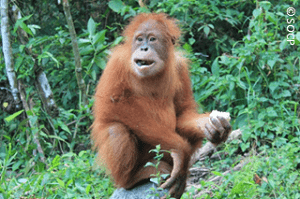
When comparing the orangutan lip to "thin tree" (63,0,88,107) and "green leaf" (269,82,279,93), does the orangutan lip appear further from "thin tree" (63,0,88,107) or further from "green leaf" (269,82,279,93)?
"green leaf" (269,82,279,93)

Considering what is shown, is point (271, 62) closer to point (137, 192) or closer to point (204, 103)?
point (204, 103)

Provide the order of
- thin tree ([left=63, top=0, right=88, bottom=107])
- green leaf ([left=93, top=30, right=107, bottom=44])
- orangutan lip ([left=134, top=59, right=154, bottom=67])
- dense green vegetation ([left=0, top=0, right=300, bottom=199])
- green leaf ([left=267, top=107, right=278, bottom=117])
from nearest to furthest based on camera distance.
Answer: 1. orangutan lip ([left=134, top=59, right=154, bottom=67])
2. dense green vegetation ([left=0, top=0, right=300, bottom=199])
3. green leaf ([left=267, top=107, right=278, bottom=117])
4. thin tree ([left=63, top=0, right=88, bottom=107])
5. green leaf ([left=93, top=30, right=107, bottom=44])

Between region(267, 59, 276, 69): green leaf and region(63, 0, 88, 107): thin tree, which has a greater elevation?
region(63, 0, 88, 107): thin tree

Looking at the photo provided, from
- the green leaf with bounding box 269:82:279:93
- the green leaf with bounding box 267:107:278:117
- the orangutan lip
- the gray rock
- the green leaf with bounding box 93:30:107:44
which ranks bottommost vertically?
the green leaf with bounding box 267:107:278:117

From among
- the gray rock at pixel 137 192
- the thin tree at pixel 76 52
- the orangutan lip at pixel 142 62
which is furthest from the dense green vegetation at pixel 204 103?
the orangutan lip at pixel 142 62

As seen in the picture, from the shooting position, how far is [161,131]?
8.79ft

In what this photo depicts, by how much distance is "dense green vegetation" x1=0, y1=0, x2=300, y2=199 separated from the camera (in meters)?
3.16

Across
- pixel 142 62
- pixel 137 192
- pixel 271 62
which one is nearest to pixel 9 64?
pixel 142 62

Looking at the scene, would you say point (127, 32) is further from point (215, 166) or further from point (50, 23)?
point (50, 23)

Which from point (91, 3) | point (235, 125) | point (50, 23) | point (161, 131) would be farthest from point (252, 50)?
point (50, 23)

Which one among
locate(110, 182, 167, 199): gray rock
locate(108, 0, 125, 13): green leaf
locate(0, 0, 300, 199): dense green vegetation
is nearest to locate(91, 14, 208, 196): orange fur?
locate(110, 182, 167, 199): gray rock

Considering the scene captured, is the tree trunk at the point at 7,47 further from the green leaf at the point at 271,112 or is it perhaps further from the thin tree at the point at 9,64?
the green leaf at the point at 271,112

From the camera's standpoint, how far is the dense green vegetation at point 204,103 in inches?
124

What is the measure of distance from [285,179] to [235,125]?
973 millimetres
